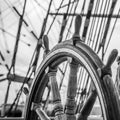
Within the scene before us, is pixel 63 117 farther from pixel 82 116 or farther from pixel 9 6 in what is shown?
pixel 9 6

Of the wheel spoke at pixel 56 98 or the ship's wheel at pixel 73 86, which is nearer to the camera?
the ship's wheel at pixel 73 86

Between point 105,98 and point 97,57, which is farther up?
point 97,57

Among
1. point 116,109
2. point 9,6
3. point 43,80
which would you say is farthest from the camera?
point 9,6

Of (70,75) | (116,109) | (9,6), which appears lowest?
(116,109)

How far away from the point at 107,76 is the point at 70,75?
0.15 metres

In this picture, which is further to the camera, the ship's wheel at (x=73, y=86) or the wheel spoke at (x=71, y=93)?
the wheel spoke at (x=71, y=93)

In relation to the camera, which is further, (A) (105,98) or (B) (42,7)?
(B) (42,7)

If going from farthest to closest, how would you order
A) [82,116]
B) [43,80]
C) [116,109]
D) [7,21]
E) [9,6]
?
[7,21], [9,6], [43,80], [82,116], [116,109]

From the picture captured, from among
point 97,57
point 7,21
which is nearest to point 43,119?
point 97,57

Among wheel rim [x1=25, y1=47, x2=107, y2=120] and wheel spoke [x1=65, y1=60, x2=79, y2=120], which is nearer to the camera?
wheel rim [x1=25, y1=47, x2=107, y2=120]

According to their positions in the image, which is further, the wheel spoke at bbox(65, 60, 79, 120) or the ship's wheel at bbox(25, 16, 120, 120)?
the wheel spoke at bbox(65, 60, 79, 120)

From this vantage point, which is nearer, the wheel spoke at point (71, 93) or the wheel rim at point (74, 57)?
the wheel rim at point (74, 57)

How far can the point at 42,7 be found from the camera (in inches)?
329

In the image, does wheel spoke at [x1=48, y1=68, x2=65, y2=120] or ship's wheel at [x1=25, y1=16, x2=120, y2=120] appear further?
wheel spoke at [x1=48, y1=68, x2=65, y2=120]
